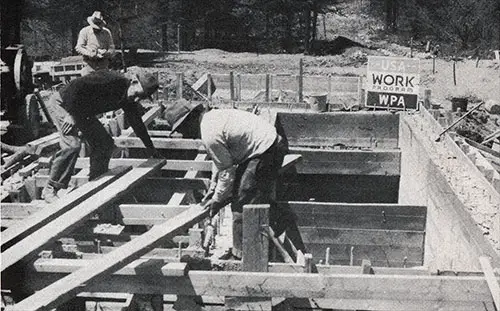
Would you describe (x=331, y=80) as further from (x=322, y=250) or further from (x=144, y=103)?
(x=322, y=250)

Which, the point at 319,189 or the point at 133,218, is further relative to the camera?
the point at 319,189

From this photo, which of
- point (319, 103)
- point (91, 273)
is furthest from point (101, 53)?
point (91, 273)

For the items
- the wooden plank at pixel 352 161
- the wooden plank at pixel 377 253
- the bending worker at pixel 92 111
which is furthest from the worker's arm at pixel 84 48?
the wooden plank at pixel 377 253

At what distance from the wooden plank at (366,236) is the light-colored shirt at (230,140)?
221 centimetres

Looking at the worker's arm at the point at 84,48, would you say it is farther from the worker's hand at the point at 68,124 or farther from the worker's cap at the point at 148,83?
the worker's cap at the point at 148,83

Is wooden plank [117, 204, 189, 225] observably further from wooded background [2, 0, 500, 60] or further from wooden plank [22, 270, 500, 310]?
wooded background [2, 0, 500, 60]

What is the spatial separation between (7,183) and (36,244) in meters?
3.62

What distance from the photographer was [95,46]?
9078 mm

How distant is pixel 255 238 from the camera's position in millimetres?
4770

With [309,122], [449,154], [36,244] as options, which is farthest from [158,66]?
[36,244]

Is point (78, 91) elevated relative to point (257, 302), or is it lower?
elevated

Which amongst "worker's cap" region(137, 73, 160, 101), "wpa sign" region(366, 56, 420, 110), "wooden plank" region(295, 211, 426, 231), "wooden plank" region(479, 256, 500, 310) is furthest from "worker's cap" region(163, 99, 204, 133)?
"wpa sign" region(366, 56, 420, 110)

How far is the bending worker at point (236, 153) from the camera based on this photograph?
538cm

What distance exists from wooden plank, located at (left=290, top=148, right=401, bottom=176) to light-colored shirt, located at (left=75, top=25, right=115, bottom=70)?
11.0ft
